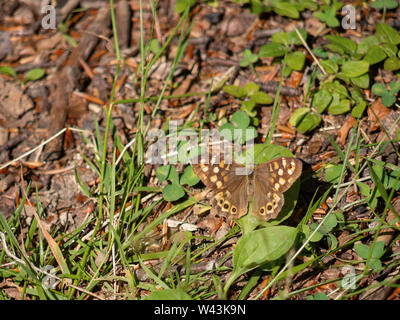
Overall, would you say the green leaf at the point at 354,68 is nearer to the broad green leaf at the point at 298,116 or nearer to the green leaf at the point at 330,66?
the green leaf at the point at 330,66

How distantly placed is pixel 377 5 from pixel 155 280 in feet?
11.2

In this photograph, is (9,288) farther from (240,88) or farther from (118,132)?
(240,88)

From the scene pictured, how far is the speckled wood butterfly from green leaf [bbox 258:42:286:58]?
142 centimetres

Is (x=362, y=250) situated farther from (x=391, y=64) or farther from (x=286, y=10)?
(x=286, y=10)

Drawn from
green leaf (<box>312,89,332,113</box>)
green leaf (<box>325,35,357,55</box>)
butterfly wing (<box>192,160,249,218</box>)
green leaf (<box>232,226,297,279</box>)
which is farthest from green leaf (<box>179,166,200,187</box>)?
green leaf (<box>325,35,357,55</box>)

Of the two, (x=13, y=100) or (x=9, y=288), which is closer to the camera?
(x=9, y=288)

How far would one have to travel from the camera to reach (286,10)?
391cm

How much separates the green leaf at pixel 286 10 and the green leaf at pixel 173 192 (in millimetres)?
2191

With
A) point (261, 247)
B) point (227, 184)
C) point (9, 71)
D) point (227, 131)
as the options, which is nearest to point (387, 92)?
point (227, 131)

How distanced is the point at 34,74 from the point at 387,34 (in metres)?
3.69

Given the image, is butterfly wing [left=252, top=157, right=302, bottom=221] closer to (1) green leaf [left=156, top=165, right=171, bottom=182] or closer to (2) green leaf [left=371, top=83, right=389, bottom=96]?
(1) green leaf [left=156, top=165, right=171, bottom=182]

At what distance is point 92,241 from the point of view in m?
2.96

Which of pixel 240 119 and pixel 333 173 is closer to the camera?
pixel 333 173
